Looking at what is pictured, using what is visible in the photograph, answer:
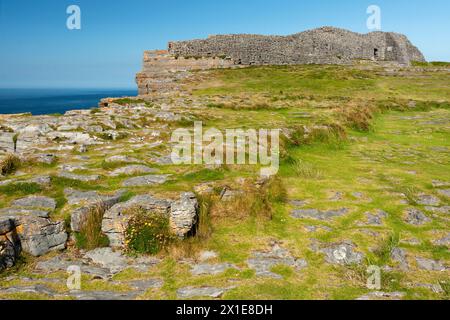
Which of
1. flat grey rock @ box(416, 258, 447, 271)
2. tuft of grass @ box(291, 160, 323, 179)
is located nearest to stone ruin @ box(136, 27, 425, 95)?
tuft of grass @ box(291, 160, 323, 179)

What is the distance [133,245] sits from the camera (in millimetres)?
7613

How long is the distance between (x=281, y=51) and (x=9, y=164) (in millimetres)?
47239

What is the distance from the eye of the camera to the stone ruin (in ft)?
153

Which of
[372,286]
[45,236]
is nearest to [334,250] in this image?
[372,286]

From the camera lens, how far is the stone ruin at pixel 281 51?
153 feet

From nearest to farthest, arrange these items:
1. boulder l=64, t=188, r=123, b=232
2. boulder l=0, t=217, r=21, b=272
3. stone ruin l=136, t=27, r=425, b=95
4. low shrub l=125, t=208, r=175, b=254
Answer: boulder l=0, t=217, r=21, b=272 < low shrub l=125, t=208, r=175, b=254 < boulder l=64, t=188, r=123, b=232 < stone ruin l=136, t=27, r=425, b=95

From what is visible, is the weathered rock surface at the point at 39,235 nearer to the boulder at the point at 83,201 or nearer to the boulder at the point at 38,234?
the boulder at the point at 38,234

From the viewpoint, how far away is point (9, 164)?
10016mm

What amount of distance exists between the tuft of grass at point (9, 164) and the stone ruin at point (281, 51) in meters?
31.9

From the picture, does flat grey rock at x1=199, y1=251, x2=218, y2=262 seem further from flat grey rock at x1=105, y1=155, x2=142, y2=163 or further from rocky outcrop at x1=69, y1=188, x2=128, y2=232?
flat grey rock at x1=105, y1=155, x2=142, y2=163

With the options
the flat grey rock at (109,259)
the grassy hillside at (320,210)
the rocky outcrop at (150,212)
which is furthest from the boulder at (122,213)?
the grassy hillside at (320,210)

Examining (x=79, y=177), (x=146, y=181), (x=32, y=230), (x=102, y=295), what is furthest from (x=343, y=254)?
(x=79, y=177)

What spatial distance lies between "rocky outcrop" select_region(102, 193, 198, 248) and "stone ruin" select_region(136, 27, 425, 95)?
1352 inches

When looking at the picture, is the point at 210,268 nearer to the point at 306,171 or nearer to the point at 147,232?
the point at 147,232
